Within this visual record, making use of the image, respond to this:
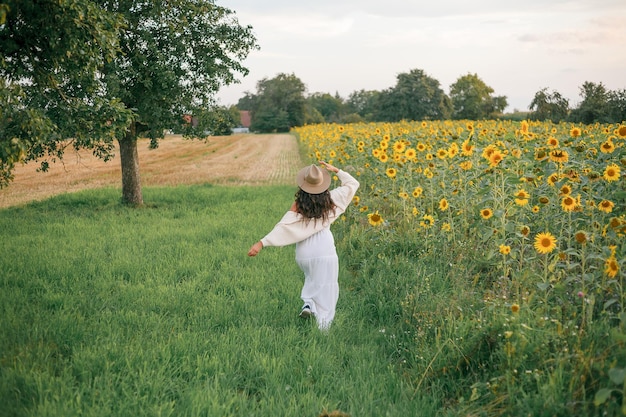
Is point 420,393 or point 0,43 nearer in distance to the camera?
point 420,393

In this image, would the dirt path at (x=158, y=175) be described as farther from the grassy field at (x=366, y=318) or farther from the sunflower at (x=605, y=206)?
the sunflower at (x=605, y=206)

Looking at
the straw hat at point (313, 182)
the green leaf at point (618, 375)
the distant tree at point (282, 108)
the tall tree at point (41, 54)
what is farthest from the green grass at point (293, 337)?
the distant tree at point (282, 108)

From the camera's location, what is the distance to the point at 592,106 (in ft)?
54.9

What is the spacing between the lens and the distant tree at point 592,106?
15731 millimetres

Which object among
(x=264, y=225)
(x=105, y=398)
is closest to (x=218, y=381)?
(x=105, y=398)

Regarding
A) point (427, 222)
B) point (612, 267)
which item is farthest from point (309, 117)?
point (612, 267)

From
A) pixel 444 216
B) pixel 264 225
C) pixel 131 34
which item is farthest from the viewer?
pixel 131 34

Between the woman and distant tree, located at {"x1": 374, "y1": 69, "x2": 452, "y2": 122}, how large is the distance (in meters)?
50.2

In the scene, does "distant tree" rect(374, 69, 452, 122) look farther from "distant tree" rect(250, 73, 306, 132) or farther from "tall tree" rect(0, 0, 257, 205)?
"tall tree" rect(0, 0, 257, 205)

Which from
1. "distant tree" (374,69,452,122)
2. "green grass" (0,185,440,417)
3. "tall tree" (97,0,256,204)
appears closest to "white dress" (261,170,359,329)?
"green grass" (0,185,440,417)

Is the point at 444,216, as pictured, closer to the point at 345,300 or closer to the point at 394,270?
the point at 394,270

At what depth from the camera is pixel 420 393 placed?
357cm

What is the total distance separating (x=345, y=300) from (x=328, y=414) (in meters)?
2.48

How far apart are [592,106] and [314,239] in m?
15.5
